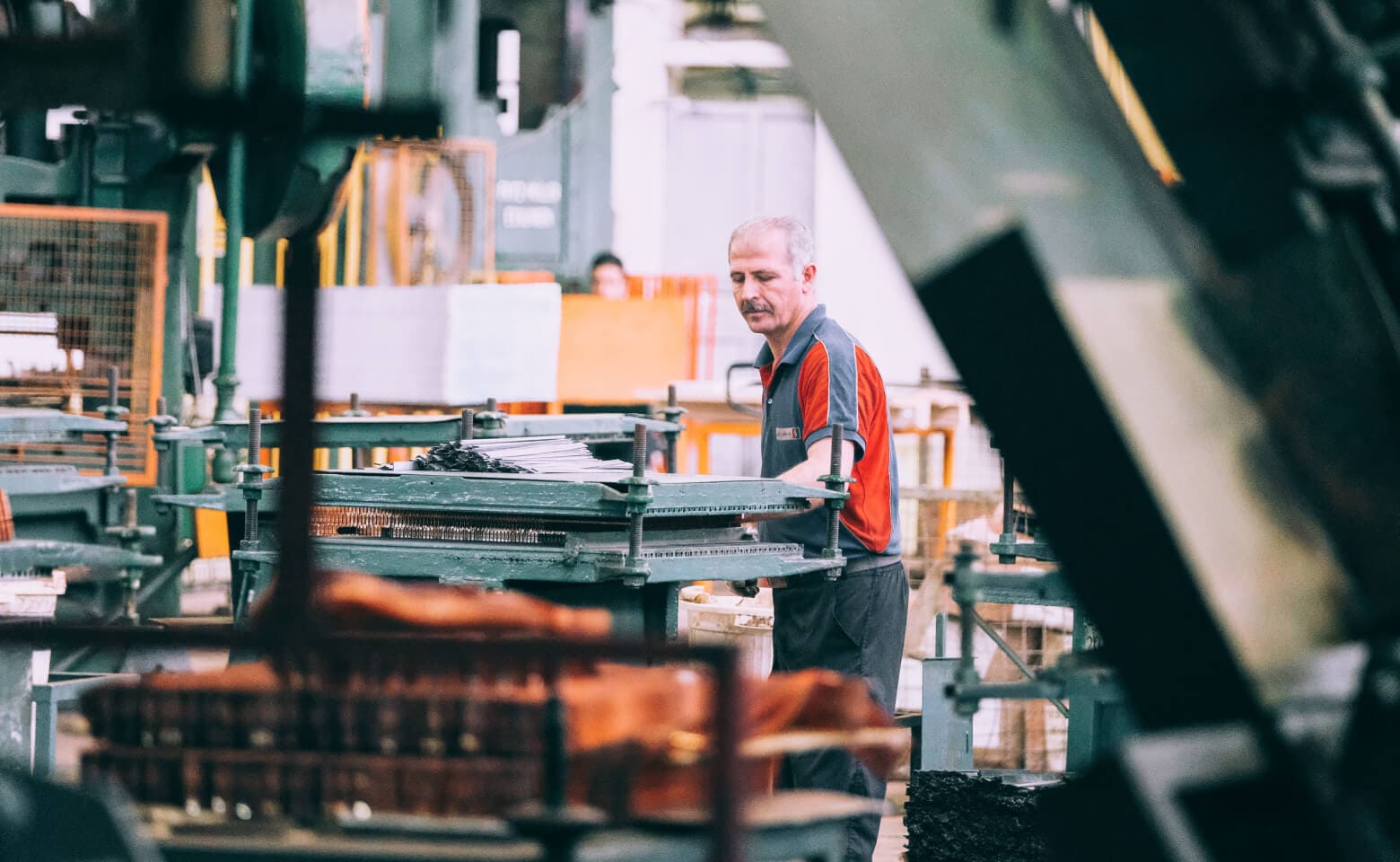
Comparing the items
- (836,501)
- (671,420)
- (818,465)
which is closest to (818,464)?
(818,465)

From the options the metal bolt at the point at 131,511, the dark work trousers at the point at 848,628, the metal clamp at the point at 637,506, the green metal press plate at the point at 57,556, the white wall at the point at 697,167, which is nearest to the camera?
the metal clamp at the point at 637,506

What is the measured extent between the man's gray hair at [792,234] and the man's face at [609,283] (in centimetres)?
788

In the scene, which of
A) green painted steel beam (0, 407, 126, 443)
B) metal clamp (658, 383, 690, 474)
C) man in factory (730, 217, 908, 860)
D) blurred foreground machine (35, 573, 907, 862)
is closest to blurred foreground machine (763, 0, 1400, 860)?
blurred foreground machine (35, 573, 907, 862)

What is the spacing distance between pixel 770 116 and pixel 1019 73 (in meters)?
16.2

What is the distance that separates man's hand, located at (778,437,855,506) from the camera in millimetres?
4520

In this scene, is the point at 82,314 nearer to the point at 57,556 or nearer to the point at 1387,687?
the point at 57,556

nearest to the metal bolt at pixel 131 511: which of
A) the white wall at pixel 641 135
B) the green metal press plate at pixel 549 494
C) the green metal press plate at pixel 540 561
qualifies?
the green metal press plate at pixel 540 561

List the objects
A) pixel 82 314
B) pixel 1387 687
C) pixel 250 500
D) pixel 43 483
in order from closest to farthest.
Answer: pixel 1387 687 < pixel 250 500 < pixel 43 483 < pixel 82 314

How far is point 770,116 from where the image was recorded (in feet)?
58.1

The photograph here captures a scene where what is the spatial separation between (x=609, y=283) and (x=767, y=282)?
8215mm

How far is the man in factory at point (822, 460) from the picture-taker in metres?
4.62

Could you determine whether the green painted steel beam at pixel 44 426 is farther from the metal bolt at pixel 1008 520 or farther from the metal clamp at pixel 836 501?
the metal bolt at pixel 1008 520

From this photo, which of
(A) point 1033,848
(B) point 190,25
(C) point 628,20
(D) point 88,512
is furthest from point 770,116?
(B) point 190,25

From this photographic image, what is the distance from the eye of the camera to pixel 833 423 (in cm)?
455
